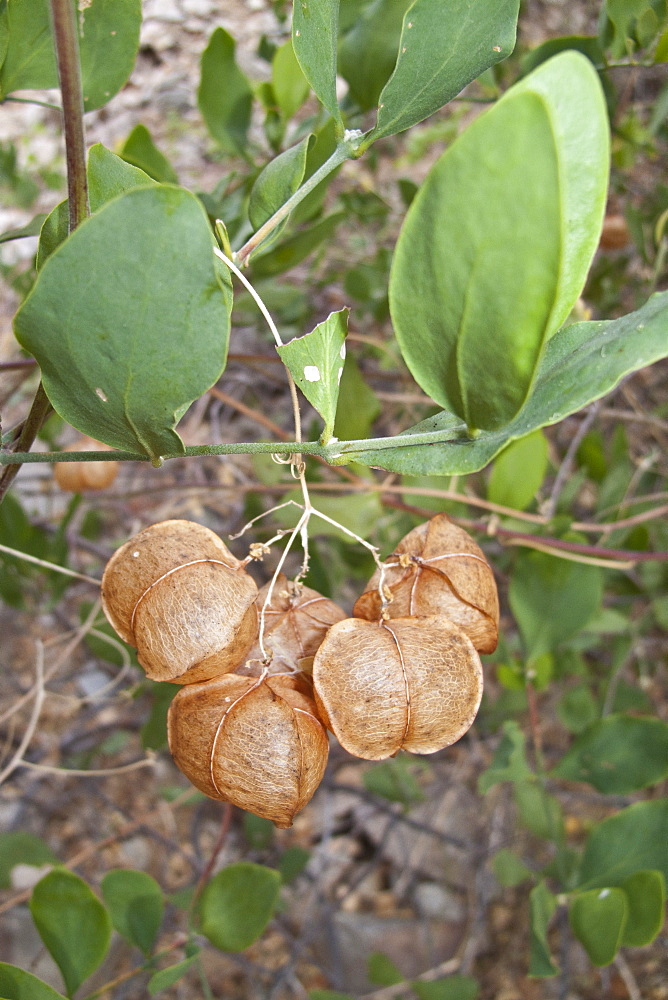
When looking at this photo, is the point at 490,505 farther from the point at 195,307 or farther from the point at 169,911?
the point at 169,911

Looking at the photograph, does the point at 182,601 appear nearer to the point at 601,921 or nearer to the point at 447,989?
the point at 601,921

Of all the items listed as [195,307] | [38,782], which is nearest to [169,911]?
[38,782]

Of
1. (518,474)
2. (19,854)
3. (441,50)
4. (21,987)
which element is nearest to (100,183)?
(441,50)

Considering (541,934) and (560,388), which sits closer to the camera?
(560,388)

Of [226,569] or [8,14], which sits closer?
[226,569]

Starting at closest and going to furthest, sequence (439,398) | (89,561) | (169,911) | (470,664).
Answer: (439,398), (470,664), (169,911), (89,561)

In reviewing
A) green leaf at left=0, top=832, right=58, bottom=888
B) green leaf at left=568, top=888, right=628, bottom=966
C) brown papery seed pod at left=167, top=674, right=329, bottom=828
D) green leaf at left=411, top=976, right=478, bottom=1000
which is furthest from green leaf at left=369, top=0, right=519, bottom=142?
green leaf at left=411, top=976, right=478, bottom=1000

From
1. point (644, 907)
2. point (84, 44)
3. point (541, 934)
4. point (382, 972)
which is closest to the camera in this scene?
point (84, 44)
